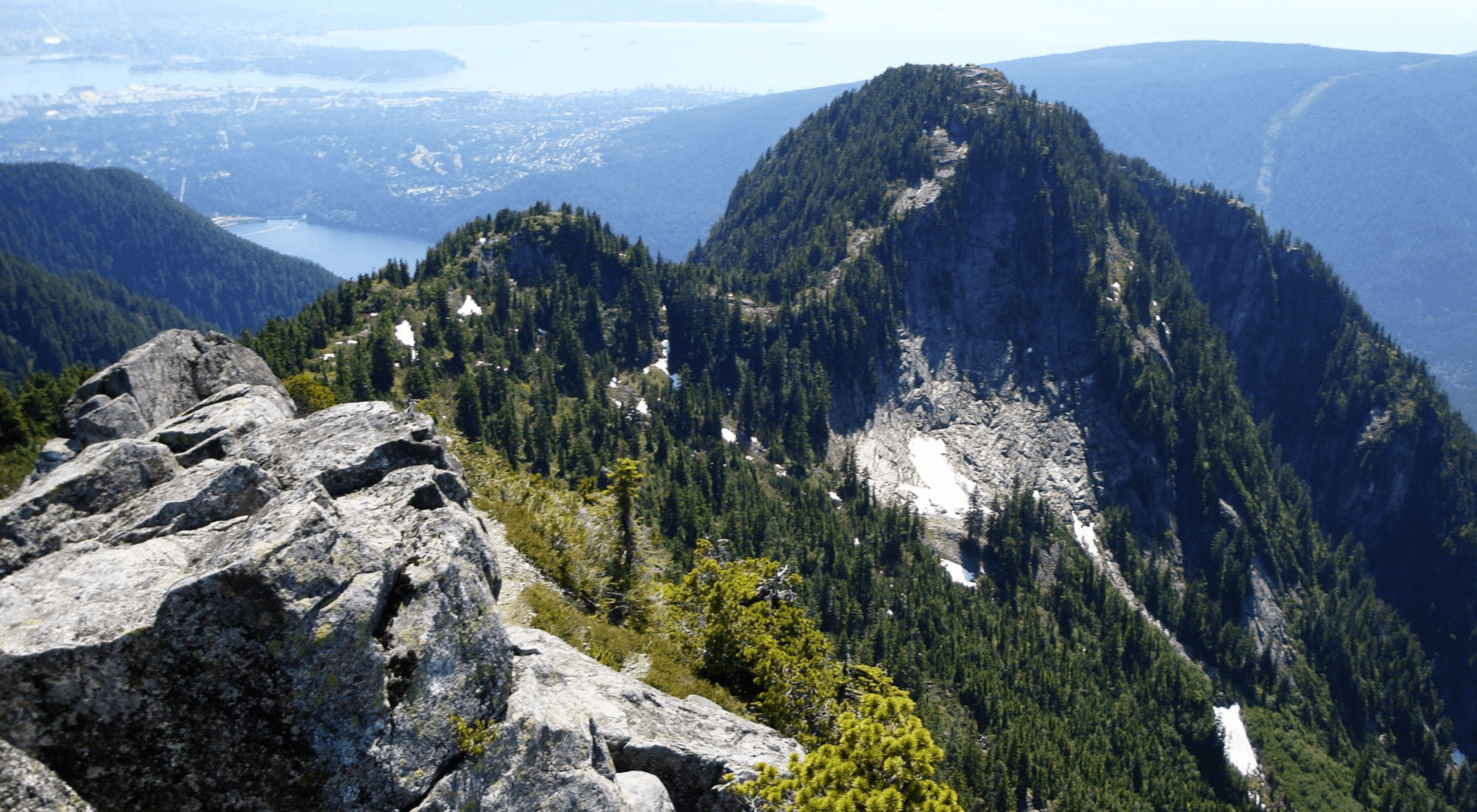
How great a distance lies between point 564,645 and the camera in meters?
32.8

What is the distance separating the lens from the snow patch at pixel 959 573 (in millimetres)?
177375

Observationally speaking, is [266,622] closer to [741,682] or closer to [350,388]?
[741,682]

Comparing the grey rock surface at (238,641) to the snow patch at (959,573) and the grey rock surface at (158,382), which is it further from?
the snow patch at (959,573)

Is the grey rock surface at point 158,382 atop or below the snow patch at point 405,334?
atop

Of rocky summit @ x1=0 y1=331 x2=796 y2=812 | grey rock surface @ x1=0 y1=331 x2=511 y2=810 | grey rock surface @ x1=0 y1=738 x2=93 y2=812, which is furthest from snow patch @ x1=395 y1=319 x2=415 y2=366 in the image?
grey rock surface @ x1=0 y1=738 x2=93 y2=812

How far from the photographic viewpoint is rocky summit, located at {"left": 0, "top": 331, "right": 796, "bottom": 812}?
1881 centimetres

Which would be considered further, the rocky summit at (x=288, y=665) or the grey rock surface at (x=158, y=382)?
the grey rock surface at (x=158, y=382)

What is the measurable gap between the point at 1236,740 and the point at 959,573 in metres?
69.6

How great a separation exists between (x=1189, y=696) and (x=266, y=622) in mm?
192211

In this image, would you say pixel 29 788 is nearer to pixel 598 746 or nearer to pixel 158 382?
pixel 598 746

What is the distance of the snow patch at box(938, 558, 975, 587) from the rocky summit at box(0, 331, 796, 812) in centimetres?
15570

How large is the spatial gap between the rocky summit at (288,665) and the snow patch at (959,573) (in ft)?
511

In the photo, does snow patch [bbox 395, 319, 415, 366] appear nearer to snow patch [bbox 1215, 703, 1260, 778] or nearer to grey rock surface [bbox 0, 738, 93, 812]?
grey rock surface [bbox 0, 738, 93, 812]

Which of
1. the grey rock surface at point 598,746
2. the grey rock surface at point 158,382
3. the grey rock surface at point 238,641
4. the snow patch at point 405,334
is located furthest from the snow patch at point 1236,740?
the grey rock surface at point 238,641
